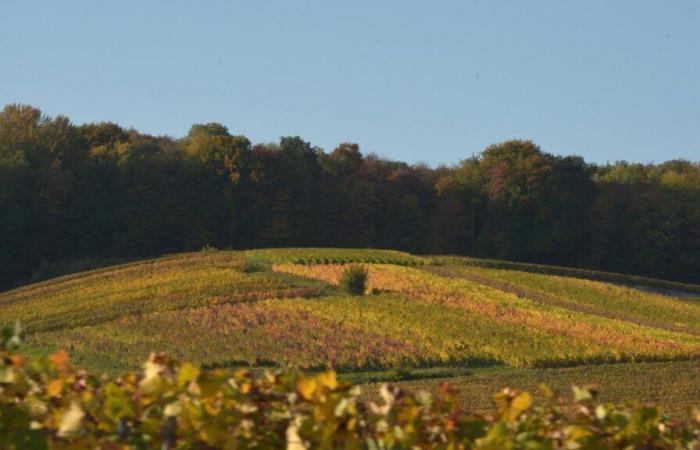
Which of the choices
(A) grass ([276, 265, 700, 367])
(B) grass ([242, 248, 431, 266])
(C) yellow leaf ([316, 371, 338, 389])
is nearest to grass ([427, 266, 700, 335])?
(A) grass ([276, 265, 700, 367])

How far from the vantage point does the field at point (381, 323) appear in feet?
82.5

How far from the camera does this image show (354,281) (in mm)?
37125

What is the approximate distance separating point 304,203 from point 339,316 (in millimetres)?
37103

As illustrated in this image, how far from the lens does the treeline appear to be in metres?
62.6

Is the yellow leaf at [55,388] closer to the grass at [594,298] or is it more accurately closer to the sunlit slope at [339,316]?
the sunlit slope at [339,316]

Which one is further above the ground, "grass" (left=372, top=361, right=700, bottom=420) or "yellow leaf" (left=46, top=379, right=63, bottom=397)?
"yellow leaf" (left=46, top=379, right=63, bottom=397)

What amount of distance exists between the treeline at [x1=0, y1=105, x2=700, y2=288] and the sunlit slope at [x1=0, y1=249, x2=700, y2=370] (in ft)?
50.4

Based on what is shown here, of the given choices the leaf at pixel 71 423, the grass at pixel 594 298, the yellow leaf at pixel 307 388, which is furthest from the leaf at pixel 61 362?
the grass at pixel 594 298

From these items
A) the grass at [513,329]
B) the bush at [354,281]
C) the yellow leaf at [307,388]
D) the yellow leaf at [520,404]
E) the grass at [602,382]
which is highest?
the yellow leaf at [307,388]

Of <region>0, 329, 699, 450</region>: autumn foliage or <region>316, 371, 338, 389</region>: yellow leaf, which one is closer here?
<region>0, 329, 699, 450</region>: autumn foliage

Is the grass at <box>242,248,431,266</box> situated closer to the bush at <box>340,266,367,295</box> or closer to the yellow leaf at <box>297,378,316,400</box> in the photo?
the bush at <box>340,266,367,295</box>

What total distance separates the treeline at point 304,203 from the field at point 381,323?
15262 millimetres

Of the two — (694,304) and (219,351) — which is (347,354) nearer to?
(219,351)

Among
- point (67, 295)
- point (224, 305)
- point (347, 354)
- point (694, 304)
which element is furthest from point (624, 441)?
point (694, 304)
